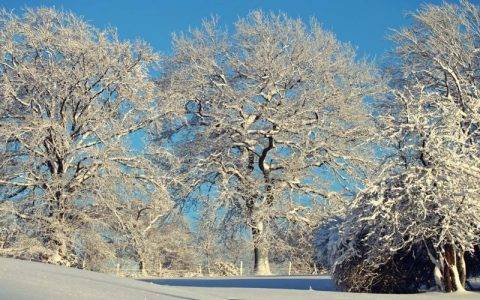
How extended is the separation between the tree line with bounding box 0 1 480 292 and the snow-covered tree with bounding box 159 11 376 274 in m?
0.09

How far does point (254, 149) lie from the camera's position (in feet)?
102

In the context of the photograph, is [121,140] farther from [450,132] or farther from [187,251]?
[187,251]

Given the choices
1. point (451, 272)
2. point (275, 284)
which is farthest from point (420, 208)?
point (275, 284)

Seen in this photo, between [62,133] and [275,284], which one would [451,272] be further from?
[62,133]

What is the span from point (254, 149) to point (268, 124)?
53.7 inches

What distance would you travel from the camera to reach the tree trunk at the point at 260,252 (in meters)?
28.7

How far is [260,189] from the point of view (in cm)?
2967

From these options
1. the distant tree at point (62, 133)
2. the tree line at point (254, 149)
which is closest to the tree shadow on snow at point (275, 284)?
the tree line at point (254, 149)

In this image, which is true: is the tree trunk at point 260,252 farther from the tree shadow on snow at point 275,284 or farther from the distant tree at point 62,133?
the tree shadow on snow at point 275,284

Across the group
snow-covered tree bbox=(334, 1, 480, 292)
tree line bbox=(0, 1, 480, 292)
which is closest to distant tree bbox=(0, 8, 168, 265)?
tree line bbox=(0, 1, 480, 292)

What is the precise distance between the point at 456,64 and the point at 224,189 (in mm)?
11971

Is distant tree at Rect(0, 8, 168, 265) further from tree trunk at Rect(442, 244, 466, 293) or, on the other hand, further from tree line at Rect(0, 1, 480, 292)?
tree trunk at Rect(442, 244, 466, 293)

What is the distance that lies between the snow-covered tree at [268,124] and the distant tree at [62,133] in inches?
150

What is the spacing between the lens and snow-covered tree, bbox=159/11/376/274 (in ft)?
97.0
